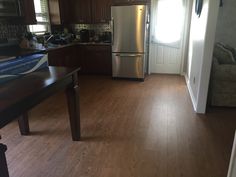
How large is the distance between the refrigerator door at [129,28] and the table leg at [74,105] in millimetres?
2670

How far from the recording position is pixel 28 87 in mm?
1545

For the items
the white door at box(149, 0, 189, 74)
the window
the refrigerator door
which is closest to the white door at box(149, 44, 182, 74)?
the white door at box(149, 0, 189, 74)

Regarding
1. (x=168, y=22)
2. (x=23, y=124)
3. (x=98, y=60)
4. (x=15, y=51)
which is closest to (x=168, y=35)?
(x=168, y=22)

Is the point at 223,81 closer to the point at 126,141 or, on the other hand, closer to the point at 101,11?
the point at 126,141

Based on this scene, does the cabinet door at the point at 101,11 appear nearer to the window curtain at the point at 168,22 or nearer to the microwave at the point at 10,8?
the window curtain at the point at 168,22

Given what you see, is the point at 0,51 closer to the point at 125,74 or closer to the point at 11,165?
the point at 11,165

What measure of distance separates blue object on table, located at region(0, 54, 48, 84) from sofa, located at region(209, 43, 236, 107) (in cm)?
249

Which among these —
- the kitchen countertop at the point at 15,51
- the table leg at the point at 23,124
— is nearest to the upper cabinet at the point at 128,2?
the kitchen countertop at the point at 15,51

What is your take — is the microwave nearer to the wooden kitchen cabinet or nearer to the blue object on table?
the wooden kitchen cabinet

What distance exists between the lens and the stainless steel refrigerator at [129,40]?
14.2ft

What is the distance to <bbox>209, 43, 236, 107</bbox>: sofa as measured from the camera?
306 cm

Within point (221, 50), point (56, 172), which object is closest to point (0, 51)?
point (56, 172)

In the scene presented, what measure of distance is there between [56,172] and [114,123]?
1088mm

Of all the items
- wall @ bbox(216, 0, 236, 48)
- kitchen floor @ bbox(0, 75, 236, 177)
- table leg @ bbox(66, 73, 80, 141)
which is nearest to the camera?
kitchen floor @ bbox(0, 75, 236, 177)
